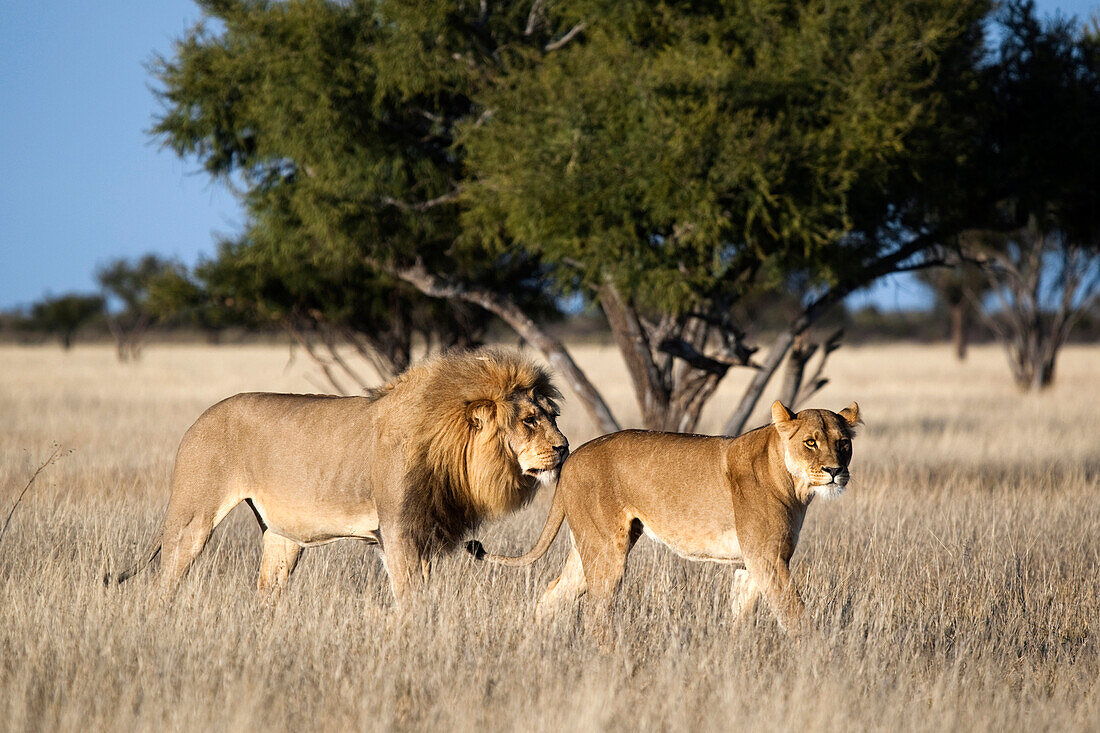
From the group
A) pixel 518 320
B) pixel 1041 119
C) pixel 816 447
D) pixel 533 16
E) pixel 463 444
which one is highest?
pixel 533 16

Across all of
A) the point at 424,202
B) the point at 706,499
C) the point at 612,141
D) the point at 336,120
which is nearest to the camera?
the point at 706,499

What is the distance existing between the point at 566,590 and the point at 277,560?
6.21ft

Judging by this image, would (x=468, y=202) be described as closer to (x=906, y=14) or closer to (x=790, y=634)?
(x=906, y=14)

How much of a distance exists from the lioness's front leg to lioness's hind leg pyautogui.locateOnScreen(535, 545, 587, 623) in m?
1.04

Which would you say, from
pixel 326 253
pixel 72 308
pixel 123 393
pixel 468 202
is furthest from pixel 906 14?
pixel 72 308

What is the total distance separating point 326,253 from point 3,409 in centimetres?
1193

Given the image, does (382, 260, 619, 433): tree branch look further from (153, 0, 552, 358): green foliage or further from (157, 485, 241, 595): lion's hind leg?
(157, 485, 241, 595): lion's hind leg

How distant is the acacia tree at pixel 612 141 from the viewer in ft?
33.9

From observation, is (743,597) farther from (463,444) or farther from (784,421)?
(463,444)

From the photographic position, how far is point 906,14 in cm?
1077

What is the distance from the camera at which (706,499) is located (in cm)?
536

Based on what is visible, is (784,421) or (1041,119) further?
(1041,119)

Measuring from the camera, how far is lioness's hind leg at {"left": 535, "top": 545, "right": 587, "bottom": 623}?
229 inches

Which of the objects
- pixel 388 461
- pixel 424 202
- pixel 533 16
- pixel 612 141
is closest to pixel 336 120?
pixel 424 202
